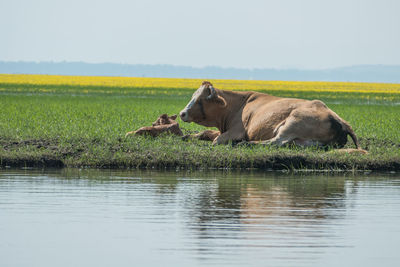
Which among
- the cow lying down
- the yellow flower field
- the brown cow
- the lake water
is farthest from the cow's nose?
the yellow flower field

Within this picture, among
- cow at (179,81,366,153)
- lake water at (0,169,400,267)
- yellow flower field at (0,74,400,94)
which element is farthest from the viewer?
yellow flower field at (0,74,400,94)

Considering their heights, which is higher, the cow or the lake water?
the cow

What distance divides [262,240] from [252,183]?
4.24 m

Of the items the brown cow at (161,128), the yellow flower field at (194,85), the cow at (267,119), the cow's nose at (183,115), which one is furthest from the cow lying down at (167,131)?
the yellow flower field at (194,85)

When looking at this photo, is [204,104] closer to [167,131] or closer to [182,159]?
[167,131]

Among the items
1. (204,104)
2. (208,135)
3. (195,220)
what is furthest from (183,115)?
(195,220)

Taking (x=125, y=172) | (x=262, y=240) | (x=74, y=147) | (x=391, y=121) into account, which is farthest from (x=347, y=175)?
(x=391, y=121)

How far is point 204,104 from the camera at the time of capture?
1662 cm

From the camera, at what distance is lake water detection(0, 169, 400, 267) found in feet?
22.5

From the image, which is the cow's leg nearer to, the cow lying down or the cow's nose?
the cow lying down

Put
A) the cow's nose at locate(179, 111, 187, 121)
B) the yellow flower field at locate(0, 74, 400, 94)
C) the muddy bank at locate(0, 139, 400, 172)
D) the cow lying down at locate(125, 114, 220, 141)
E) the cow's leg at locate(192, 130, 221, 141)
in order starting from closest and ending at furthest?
the muddy bank at locate(0, 139, 400, 172) → the cow's nose at locate(179, 111, 187, 121) → the cow lying down at locate(125, 114, 220, 141) → the cow's leg at locate(192, 130, 221, 141) → the yellow flower field at locate(0, 74, 400, 94)

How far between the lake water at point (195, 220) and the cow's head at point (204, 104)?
13.6ft

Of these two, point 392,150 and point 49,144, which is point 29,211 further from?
point 392,150

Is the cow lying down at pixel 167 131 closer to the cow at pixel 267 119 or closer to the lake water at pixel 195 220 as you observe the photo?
the cow at pixel 267 119
